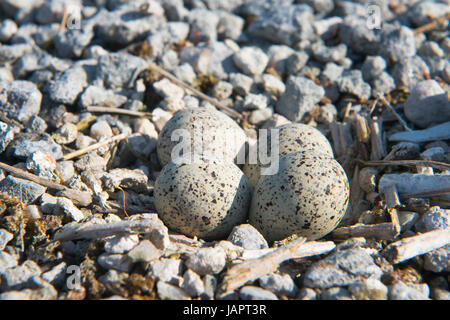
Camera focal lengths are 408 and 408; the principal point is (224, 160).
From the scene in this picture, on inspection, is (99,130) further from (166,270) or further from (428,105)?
(428,105)

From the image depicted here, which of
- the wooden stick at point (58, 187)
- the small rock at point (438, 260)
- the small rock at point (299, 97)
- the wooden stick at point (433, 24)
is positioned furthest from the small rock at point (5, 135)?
the wooden stick at point (433, 24)

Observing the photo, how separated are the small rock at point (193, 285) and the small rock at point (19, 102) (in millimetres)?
2964

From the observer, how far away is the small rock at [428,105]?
4766mm

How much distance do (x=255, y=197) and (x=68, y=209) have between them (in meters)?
1.64

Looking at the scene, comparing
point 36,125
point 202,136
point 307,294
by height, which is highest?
point 36,125

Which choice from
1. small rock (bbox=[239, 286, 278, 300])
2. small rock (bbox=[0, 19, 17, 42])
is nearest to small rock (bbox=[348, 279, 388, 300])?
small rock (bbox=[239, 286, 278, 300])

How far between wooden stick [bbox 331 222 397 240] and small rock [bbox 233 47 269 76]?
103 inches

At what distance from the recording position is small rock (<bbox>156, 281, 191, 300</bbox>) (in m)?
2.88

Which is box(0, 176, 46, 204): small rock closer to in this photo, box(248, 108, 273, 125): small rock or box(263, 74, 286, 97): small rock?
box(248, 108, 273, 125): small rock

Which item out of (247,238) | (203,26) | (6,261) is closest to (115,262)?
(6,261)

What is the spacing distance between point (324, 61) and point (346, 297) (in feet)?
12.1

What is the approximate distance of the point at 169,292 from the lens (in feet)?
9.52

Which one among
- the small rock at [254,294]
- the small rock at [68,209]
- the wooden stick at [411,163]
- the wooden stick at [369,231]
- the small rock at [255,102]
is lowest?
the small rock at [254,294]

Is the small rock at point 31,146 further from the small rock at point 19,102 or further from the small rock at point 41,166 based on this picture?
the small rock at point 19,102
